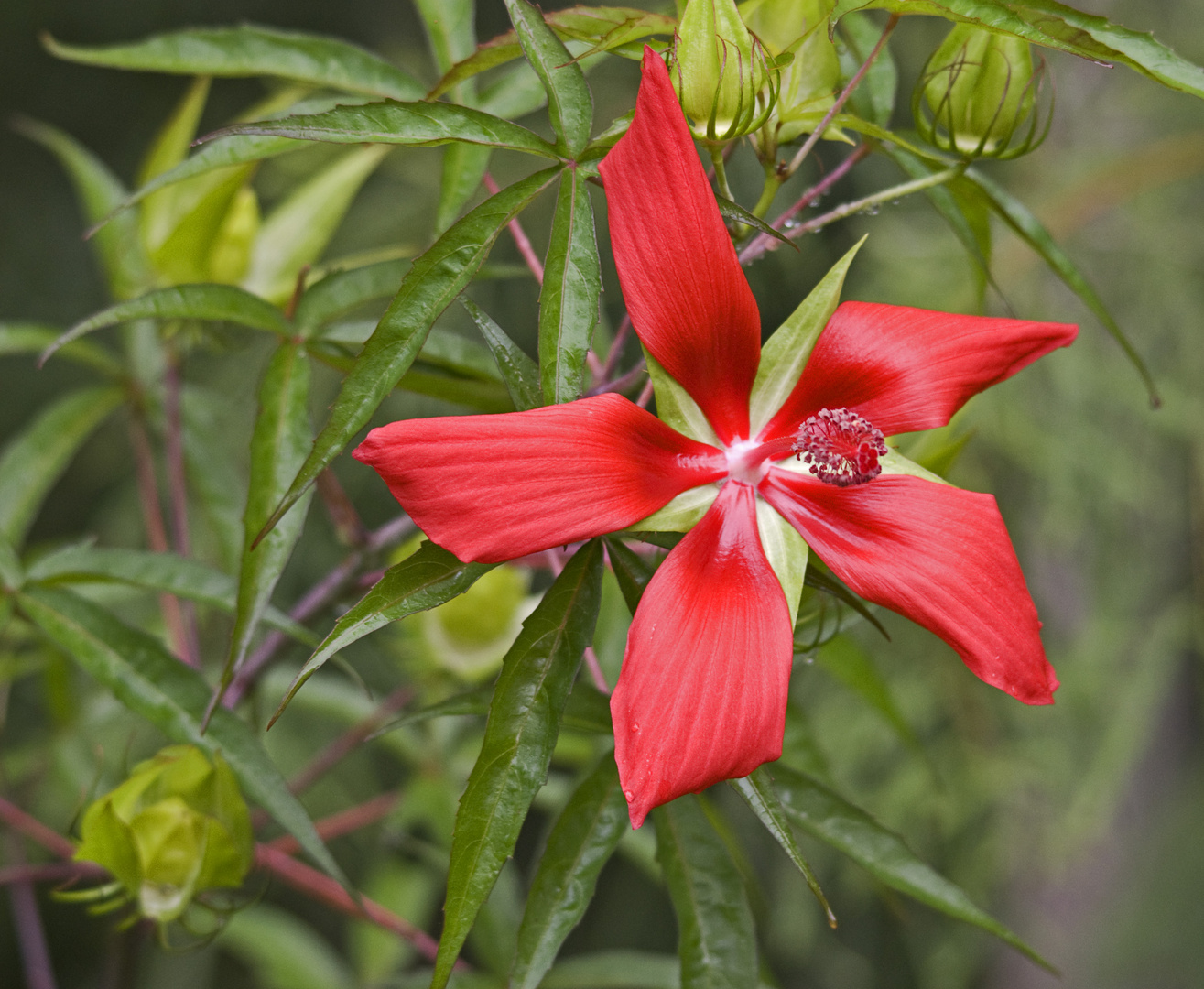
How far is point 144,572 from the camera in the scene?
1.73 feet

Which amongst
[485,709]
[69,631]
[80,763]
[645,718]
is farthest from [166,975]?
[645,718]

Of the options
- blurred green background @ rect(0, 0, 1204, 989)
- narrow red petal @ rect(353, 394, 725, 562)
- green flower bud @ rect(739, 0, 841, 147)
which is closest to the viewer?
narrow red petal @ rect(353, 394, 725, 562)

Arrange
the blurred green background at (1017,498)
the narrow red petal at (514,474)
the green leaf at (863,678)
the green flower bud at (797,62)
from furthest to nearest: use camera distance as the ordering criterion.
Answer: the blurred green background at (1017,498), the green leaf at (863,678), the green flower bud at (797,62), the narrow red petal at (514,474)

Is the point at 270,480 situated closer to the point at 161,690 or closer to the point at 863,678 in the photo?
the point at 161,690

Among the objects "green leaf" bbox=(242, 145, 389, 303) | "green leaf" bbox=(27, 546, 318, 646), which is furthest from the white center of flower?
"green leaf" bbox=(242, 145, 389, 303)

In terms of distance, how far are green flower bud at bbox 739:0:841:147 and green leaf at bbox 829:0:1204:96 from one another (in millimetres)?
20

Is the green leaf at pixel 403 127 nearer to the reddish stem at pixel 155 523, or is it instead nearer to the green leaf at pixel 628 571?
the green leaf at pixel 628 571

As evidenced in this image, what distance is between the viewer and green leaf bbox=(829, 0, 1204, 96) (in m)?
0.38

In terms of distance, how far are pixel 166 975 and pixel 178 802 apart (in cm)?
120

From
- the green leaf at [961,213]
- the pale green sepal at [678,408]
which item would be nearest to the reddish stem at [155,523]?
the pale green sepal at [678,408]

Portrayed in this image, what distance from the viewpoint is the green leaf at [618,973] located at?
0.77 metres

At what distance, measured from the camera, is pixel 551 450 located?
344 mm

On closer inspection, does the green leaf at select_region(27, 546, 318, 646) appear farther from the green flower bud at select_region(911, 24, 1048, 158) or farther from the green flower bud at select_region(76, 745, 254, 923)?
the green flower bud at select_region(911, 24, 1048, 158)

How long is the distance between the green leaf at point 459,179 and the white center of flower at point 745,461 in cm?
18
